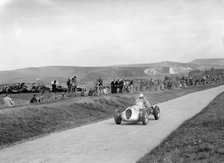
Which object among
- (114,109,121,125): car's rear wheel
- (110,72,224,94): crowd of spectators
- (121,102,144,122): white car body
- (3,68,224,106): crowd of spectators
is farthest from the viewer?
(110,72,224,94): crowd of spectators

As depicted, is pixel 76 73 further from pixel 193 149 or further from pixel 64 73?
pixel 193 149

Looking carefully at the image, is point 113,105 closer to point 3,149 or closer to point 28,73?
point 3,149

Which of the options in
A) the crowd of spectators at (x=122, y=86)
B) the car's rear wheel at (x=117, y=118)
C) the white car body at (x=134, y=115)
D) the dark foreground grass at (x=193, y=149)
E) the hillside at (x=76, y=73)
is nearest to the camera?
the dark foreground grass at (x=193, y=149)

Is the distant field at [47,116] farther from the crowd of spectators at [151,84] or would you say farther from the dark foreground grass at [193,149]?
the crowd of spectators at [151,84]

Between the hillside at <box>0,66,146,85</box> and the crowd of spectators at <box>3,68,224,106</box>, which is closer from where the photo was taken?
the crowd of spectators at <box>3,68,224,106</box>

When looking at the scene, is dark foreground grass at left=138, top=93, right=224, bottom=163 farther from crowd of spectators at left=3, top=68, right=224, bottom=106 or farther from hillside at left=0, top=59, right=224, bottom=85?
hillside at left=0, top=59, right=224, bottom=85

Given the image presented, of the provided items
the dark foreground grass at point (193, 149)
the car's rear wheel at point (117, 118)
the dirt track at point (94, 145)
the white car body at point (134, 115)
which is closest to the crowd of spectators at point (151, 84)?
the white car body at point (134, 115)

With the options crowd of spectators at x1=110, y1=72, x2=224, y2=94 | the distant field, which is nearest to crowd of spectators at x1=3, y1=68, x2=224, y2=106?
crowd of spectators at x1=110, y1=72, x2=224, y2=94

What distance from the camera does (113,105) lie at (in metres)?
31.0

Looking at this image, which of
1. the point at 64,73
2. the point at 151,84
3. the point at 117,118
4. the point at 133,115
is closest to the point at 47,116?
the point at 117,118

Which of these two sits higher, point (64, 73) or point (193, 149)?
point (64, 73)

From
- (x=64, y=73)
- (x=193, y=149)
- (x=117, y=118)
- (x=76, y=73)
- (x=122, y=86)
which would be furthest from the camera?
(x=76, y=73)

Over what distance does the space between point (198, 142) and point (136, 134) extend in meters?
3.92

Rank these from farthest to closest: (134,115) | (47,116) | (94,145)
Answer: (47,116), (134,115), (94,145)
